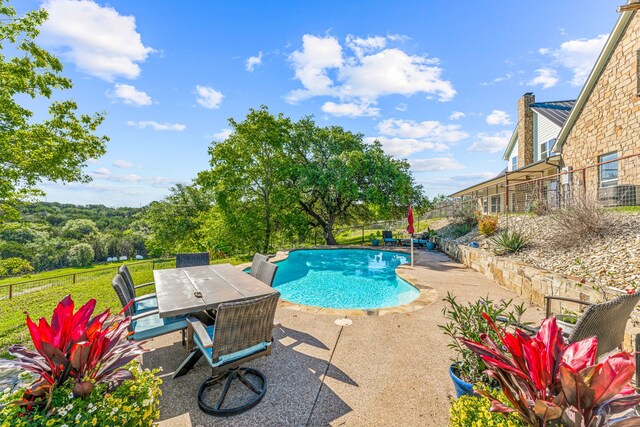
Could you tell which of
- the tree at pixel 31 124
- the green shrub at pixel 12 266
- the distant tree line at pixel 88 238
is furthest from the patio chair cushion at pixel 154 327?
the distant tree line at pixel 88 238

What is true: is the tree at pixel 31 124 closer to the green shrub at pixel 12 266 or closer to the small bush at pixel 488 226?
the green shrub at pixel 12 266

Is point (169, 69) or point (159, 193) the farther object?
point (159, 193)

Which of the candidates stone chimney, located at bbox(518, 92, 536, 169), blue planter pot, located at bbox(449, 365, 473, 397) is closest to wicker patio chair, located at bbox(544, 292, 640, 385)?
blue planter pot, located at bbox(449, 365, 473, 397)

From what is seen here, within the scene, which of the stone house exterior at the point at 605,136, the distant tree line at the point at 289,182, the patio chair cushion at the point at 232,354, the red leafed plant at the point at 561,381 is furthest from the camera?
the distant tree line at the point at 289,182

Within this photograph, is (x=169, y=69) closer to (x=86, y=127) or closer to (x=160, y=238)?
(x=86, y=127)

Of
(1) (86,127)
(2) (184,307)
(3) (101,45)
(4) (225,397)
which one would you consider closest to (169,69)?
(3) (101,45)

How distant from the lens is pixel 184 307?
9.61 ft

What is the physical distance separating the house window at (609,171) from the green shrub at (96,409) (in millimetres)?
14022

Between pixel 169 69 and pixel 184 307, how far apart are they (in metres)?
9.65

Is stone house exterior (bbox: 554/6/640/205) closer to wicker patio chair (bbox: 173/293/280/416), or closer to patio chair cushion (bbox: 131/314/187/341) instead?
wicker patio chair (bbox: 173/293/280/416)

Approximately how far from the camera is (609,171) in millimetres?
9891

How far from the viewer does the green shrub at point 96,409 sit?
1.44 metres

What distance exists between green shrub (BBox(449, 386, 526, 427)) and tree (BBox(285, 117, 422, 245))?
12578 mm

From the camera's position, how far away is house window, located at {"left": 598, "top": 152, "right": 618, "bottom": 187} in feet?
31.6
